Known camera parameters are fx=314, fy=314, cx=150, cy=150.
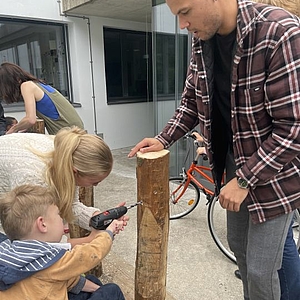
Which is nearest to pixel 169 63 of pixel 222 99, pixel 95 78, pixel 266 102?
pixel 95 78

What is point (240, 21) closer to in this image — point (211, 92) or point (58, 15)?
point (211, 92)

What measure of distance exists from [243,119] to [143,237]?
699mm

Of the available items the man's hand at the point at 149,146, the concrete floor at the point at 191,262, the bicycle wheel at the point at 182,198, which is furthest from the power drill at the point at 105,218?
the bicycle wheel at the point at 182,198

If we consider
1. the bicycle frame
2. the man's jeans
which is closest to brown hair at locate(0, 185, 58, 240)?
the man's jeans

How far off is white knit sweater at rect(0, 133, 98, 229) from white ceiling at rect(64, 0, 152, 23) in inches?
141

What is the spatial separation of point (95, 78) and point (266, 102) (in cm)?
487

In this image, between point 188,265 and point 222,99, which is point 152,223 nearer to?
point 222,99

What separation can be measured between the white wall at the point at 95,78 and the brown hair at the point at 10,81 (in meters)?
2.73

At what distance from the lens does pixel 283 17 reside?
→ 3.34 feet

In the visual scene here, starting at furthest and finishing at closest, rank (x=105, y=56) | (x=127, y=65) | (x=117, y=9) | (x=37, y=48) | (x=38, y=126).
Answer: (x=127, y=65), (x=105, y=56), (x=37, y=48), (x=117, y=9), (x=38, y=126)

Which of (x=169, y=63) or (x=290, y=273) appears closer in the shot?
(x=290, y=273)

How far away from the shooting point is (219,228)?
2.83 meters

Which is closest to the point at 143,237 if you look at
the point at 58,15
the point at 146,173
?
the point at 146,173

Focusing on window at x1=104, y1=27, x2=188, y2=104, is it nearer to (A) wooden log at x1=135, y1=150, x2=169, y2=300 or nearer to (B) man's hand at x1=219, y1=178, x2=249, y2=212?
(A) wooden log at x1=135, y1=150, x2=169, y2=300
